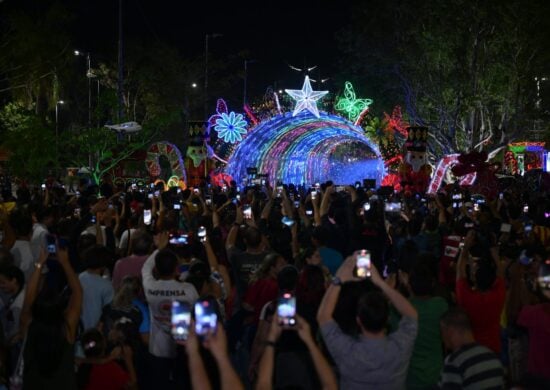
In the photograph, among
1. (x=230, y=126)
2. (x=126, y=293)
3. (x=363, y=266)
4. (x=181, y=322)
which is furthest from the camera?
(x=230, y=126)

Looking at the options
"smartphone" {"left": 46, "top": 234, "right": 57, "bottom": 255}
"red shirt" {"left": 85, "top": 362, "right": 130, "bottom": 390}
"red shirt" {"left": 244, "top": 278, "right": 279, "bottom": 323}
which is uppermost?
"smartphone" {"left": 46, "top": 234, "right": 57, "bottom": 255}

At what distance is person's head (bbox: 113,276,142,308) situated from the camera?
670cm

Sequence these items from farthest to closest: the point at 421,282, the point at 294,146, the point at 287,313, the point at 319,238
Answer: the point at 294,146
the point at 319,238
the point at 421,282
the point at 287,313

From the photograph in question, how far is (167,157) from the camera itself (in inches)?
1193

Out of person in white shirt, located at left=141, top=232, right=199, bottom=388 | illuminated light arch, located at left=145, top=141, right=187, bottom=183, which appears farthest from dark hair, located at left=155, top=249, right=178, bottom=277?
illuminated light arch, located at left=145, top=141, right=187, bottom=183

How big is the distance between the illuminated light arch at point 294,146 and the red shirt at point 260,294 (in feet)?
76.0

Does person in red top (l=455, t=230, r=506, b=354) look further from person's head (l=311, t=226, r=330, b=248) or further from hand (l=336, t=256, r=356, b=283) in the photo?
person's head (l=311, t=226, r=330, b=248)

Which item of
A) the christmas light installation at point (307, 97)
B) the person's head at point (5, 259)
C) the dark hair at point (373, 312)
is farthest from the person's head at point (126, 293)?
the christmas light installation at point (307, 97)

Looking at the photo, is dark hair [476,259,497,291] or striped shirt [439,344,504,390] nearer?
striped shirt [439,344,504,390]

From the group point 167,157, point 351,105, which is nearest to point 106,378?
point 351,105

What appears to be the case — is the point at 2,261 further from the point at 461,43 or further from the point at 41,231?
the point at 461,43

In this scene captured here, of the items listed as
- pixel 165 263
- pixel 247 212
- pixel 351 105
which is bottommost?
pixel 165 263

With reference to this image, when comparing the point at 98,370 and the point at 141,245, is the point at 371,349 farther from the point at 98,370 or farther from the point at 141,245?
the point at 141,245

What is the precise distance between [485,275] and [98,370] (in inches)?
128
